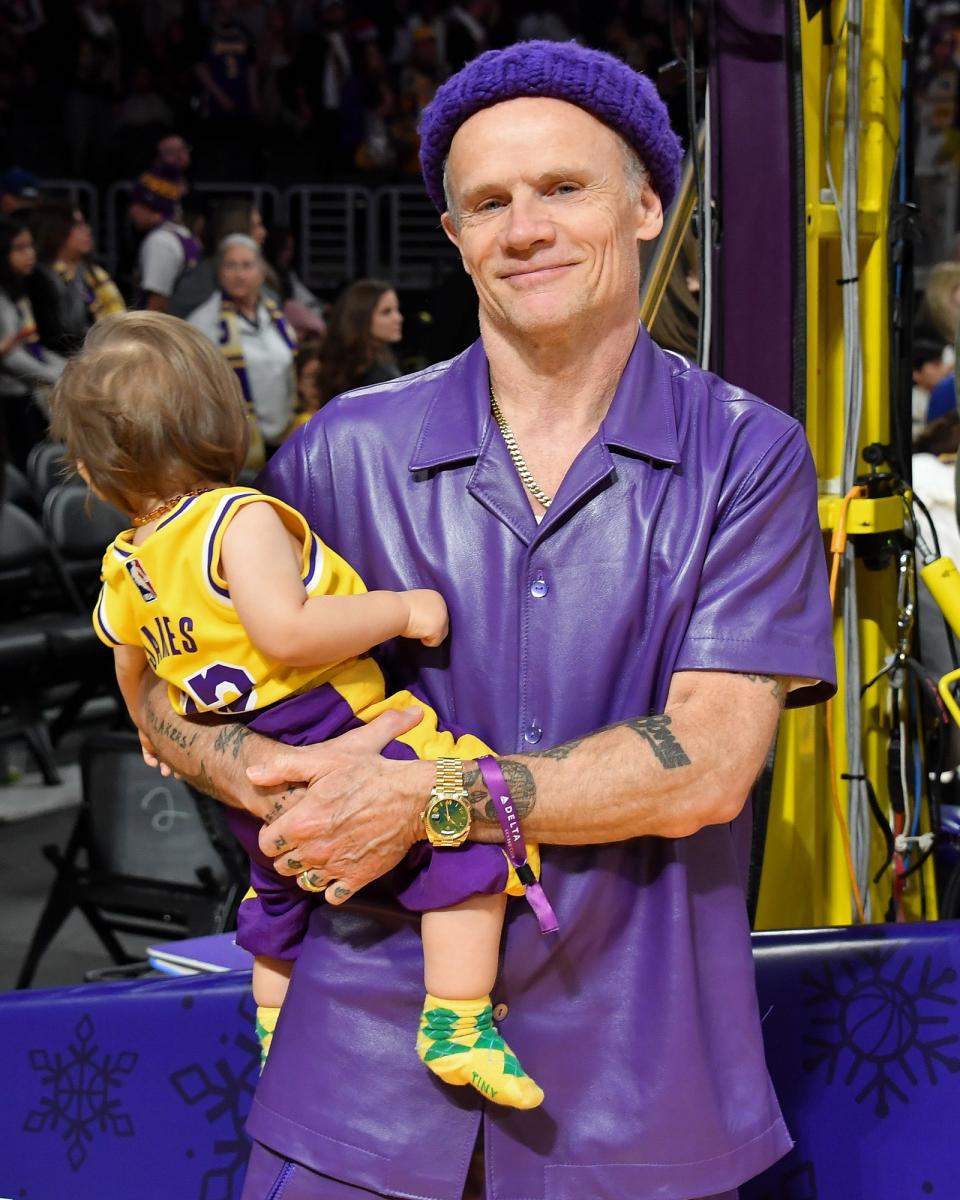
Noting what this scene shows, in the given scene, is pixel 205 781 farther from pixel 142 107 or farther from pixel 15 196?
pixel 142 107

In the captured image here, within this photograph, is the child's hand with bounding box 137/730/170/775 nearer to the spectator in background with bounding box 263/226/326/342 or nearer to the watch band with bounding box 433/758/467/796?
the watch band with bounding box 433/758/467/796

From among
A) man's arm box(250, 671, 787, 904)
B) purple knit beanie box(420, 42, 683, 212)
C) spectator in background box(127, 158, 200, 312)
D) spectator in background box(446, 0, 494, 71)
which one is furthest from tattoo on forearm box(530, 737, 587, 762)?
spectator in background box(446, 0, 494, 71)

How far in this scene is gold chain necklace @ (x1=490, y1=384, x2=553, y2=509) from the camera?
1.76 m

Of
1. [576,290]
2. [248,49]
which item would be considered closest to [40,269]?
[248,49]

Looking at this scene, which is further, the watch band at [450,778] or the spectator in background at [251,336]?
the spectator in background at [251,336]

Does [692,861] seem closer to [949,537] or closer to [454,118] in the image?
[454,118]

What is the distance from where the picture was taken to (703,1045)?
1671 millimetres

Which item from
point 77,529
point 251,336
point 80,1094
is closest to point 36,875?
point 77,529

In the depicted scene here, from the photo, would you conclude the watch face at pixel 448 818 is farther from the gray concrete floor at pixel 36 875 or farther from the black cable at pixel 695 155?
the gray concrete floor at pixel 36 875

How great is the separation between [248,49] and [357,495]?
11.4 metres

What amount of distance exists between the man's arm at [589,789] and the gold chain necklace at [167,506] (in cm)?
38

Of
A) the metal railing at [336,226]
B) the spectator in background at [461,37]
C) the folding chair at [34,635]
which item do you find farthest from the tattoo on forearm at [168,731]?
the spectator in background at [461,37]

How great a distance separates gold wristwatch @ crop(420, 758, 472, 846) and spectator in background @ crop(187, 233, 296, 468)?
572cm

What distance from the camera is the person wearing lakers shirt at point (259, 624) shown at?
163 centimetres
